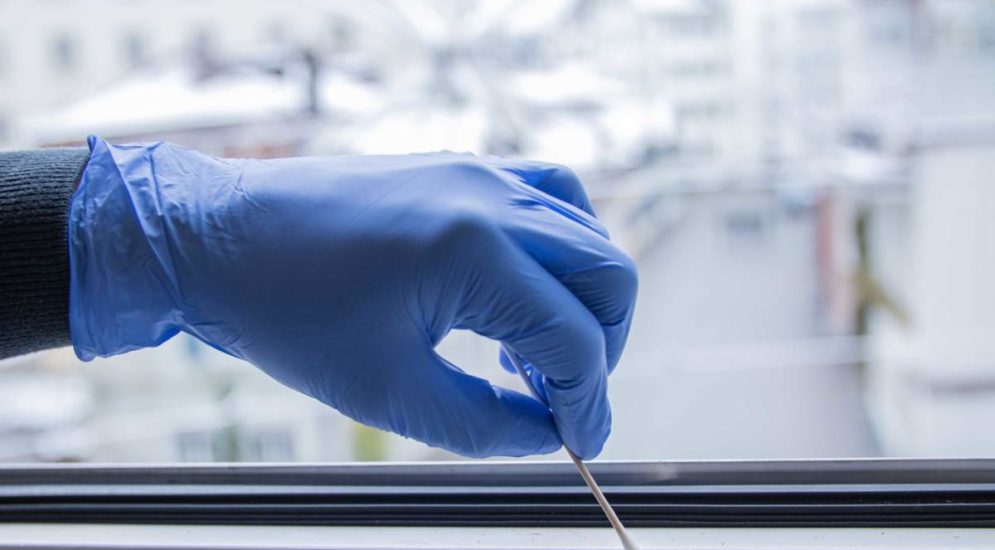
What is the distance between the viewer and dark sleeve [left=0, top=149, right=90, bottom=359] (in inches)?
23.3

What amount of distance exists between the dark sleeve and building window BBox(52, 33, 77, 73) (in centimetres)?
259

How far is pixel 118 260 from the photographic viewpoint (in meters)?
0.59

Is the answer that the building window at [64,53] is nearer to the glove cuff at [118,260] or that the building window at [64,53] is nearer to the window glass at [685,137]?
the window glass at [685,137]

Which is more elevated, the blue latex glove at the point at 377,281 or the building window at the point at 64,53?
the building window at the point at 64,53

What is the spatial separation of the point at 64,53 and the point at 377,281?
288 cm

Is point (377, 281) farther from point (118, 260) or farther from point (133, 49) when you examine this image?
point (133, 49)

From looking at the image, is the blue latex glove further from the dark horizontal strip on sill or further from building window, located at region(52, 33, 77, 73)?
building window, located at region(52, 33, 77, 73)

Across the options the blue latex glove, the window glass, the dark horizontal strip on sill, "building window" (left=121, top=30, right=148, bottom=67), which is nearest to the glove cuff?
the blue latex glove

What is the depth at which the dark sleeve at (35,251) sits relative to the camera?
0.59 m

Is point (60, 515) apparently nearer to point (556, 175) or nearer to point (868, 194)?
point (556, 175)

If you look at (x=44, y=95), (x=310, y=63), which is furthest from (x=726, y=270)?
(x=44, y=95)

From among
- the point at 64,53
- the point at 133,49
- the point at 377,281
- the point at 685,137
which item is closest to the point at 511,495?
the point at 377,281

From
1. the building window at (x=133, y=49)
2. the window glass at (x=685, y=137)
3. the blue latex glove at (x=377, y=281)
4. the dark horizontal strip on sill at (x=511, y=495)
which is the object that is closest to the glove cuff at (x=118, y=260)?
the blue latex glove at (x=377, y=281)

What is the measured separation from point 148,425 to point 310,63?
130 centimetres
